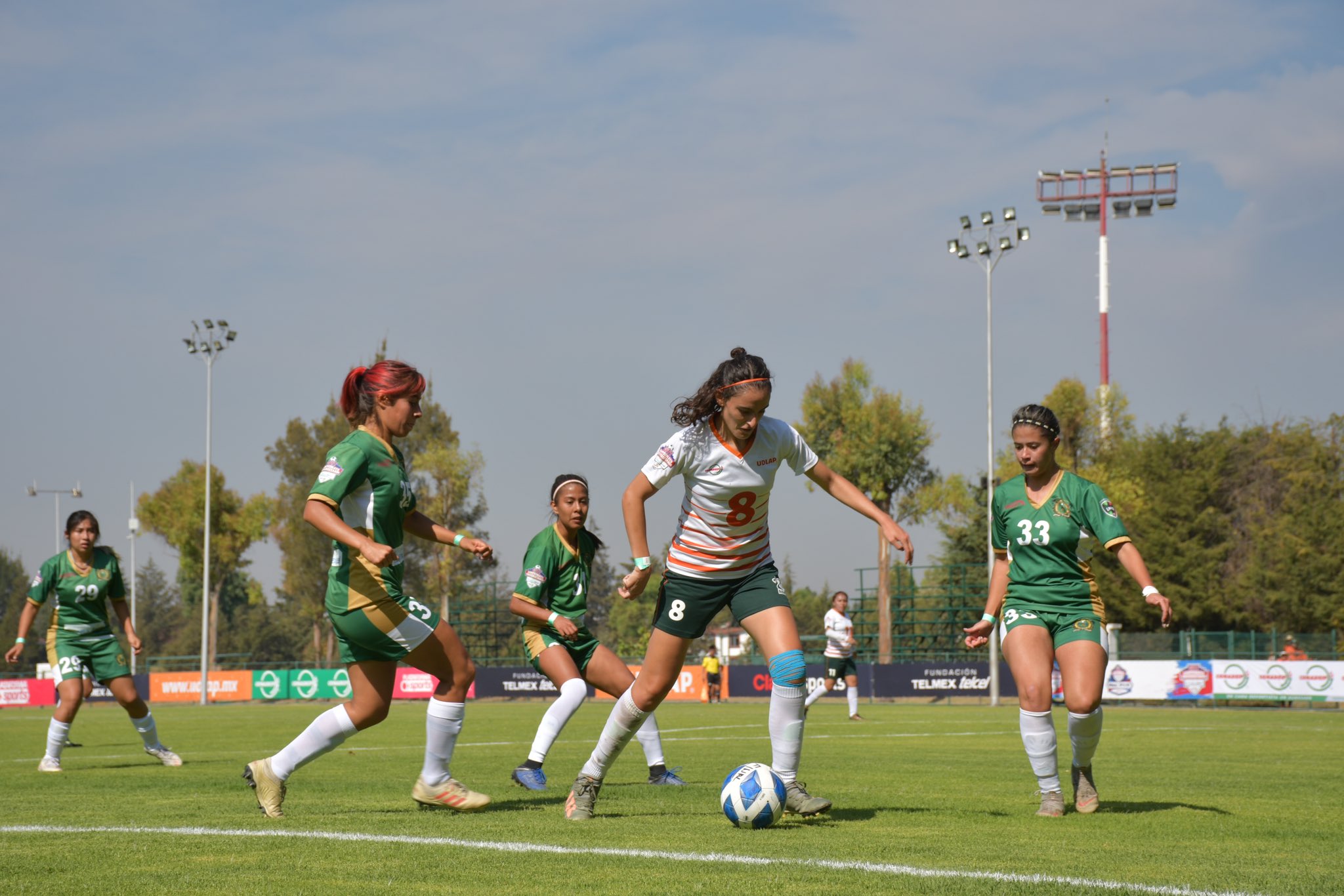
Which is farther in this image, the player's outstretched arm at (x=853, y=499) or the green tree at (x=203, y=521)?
the green tree at (x=203, y=521)

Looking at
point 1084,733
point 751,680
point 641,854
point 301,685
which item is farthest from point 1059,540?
point 301,685

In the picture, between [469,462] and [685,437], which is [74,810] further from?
[469,462]

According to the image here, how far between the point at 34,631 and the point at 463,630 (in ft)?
202

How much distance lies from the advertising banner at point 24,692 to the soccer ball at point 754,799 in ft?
134

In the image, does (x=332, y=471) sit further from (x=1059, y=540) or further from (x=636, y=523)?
(x=1059, y=540)

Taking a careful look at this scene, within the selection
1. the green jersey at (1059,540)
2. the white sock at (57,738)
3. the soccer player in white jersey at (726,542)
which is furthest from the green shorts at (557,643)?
the white sock at (57,738)

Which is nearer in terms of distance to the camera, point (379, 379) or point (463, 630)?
point (379, 379)

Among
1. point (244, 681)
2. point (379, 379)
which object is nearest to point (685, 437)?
point (379, 379)

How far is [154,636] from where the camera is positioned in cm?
13312

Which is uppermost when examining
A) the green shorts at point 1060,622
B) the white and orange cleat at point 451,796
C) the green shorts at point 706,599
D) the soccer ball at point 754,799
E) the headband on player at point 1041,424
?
the headband on player at point 1041,424

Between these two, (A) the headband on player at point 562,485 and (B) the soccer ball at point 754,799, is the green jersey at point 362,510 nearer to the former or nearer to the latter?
(B) the soccer ball at point 754,799

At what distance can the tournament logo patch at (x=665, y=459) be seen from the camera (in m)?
6.71

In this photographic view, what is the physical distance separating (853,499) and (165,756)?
813 cm

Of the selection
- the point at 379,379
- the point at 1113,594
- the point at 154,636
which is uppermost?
the point at 379,379
